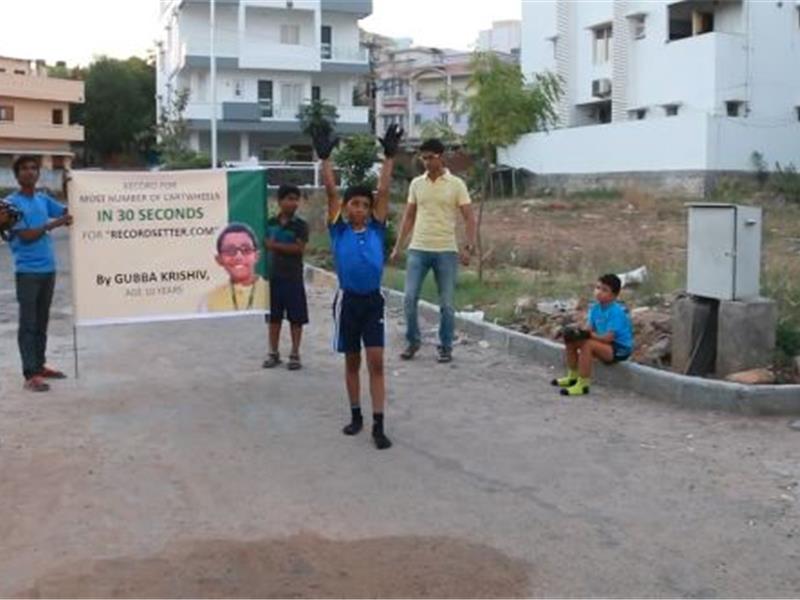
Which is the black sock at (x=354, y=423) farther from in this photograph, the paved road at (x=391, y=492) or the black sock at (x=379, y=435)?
the black sock at (x=379, y=435)

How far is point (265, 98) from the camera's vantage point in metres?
67.2

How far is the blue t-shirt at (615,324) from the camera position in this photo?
8719mm

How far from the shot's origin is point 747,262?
336 inches

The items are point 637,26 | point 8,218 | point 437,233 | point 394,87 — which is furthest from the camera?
point 394,87

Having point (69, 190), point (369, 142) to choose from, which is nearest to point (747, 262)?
point (69, 190)

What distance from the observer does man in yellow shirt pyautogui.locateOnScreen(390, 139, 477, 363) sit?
32.7ft

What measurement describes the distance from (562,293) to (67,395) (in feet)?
19.7

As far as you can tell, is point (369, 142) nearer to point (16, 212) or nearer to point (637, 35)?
point (16, 212)

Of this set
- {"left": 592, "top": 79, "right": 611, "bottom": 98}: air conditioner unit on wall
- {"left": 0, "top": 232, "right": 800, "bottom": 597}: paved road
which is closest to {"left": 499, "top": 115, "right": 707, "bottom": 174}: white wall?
{"left": 592, "top": 79, "right": 611, "bottom": 98}: air conditioner unit on wall

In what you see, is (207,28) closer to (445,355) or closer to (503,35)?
(503,35)

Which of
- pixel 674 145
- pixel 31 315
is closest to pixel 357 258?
pixel 31 315

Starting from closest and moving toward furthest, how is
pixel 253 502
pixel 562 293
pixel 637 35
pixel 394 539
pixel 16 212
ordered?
pixel 394 539
pixel 253 502
pixel 16 212
pixel 562 293
pixel 637 35

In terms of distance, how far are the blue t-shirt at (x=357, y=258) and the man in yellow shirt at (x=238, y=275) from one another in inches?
84.8

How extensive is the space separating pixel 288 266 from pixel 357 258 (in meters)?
2.54
